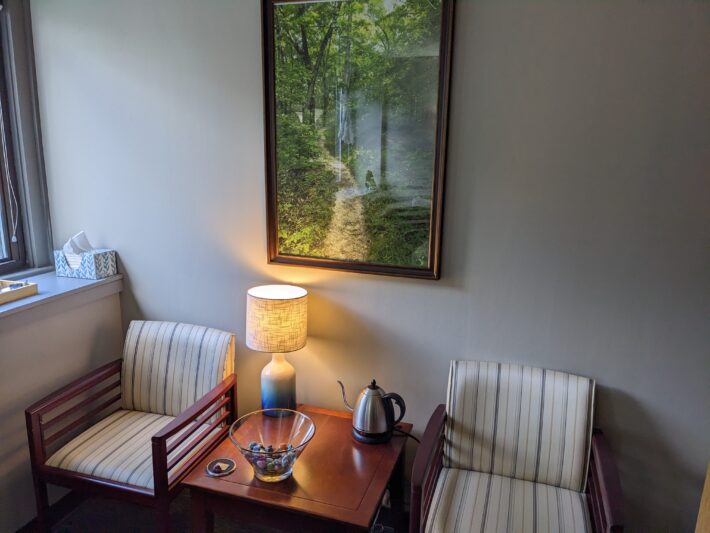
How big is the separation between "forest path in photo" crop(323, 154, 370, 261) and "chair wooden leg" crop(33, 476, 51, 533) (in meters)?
1.41

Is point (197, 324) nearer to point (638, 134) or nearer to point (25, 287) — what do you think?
point (25, 287)

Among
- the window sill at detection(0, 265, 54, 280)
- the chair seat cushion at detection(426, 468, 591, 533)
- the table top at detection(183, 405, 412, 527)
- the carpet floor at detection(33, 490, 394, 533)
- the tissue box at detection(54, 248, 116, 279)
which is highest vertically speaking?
the tissue box at detection(54, 248, 116, 279)

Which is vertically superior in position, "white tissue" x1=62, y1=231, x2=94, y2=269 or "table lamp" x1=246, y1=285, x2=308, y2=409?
"white tissue" x1=62, y1=231, x2=94, y2=269

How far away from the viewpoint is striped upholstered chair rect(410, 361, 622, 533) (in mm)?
1664

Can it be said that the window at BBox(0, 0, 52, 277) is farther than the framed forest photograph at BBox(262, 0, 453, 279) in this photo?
Yes

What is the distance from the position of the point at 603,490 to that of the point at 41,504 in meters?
2.00

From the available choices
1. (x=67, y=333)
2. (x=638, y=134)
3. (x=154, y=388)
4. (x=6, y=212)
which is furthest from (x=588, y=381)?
(x=6, y=212)

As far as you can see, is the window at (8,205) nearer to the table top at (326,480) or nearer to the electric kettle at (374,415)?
the table top at (326,480)

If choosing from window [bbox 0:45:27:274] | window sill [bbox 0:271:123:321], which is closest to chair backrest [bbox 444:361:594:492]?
window sill [bbox 0:271:123:321]

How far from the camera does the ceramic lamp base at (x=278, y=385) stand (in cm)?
210

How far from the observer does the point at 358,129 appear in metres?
2.00

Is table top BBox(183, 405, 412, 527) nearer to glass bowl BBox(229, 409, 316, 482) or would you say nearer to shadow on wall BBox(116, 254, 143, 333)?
glass bowl BBox(229, 409, 316, 482)

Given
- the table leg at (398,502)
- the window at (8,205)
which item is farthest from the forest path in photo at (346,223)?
the window at (8,205)

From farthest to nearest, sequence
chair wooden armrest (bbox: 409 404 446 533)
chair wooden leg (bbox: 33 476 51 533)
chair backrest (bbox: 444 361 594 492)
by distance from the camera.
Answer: chair wooden leg (bbox: 33 476 51 533)
chair backrest (bbox: 444 361 594 492)
chair wooden armrest (bbox: 409 404 446 533)
